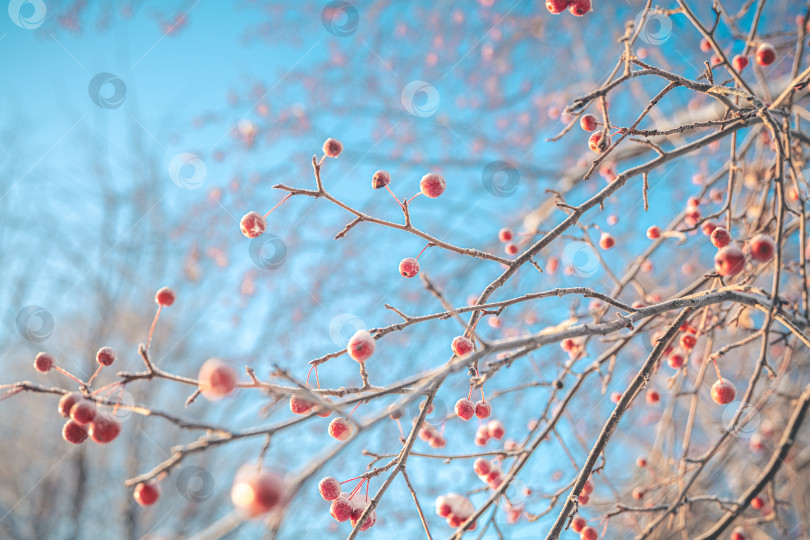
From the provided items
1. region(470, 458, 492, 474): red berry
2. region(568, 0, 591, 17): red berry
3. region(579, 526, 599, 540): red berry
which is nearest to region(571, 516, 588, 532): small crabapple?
region(579, 526, 599, 540): red berry

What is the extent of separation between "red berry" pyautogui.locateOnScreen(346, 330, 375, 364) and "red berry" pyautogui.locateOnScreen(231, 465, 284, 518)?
0.38 meters

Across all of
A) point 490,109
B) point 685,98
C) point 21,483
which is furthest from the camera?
point 490,109

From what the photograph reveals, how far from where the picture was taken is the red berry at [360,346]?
3.41ft

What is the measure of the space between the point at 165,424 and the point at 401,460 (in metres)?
5.05

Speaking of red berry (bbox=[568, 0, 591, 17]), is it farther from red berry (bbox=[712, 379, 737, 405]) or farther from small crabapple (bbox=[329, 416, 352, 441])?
small crabapple (bbox=[329, 416, 352, 441])

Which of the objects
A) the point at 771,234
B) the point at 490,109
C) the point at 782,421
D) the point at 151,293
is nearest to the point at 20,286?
the point at 151,293

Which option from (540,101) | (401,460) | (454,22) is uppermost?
(454,22)

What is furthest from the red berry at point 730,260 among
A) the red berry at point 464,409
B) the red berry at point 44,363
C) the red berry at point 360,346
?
the red berry at point 44,363

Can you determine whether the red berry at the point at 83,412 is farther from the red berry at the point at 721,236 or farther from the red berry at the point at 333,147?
the red berry at the point at 721,236

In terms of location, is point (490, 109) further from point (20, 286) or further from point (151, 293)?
point (20, 286)

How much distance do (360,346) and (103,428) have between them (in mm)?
536

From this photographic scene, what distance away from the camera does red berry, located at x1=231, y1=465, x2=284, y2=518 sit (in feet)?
2.14

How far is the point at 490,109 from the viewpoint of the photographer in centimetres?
516

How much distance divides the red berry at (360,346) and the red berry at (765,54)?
1.62m
